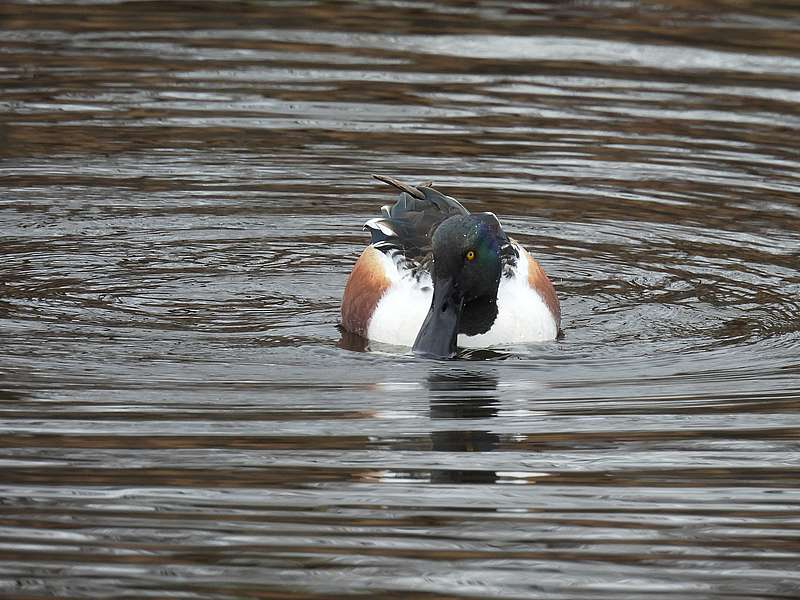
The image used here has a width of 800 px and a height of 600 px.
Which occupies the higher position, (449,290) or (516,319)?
(449,290)

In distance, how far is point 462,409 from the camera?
25.0 feet

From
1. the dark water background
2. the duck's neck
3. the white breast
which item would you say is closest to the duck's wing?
the white breast

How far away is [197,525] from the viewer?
5.91 m

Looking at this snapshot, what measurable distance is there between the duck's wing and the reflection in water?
1033 millimetres

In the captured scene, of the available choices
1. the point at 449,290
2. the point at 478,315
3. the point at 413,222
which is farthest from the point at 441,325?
the point at 413,222

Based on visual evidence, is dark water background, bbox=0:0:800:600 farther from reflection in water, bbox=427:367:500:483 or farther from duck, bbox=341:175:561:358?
duck, bbox=341:175:561:358

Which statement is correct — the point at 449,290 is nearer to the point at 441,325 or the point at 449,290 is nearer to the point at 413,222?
the point at 441,325

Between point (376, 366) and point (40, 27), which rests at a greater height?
point (40, 27)

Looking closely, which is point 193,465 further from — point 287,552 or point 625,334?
point 625,334

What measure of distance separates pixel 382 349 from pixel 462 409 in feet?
A: 4.56

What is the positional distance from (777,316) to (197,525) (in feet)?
14.2

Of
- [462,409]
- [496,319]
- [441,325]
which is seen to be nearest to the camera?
[462,409]

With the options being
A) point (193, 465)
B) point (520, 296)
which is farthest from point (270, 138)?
point (193, 465)

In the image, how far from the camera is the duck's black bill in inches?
338
